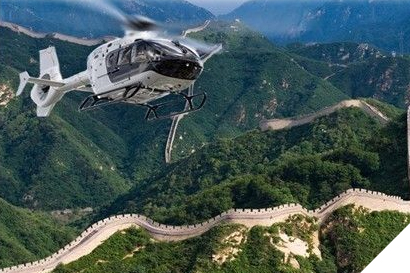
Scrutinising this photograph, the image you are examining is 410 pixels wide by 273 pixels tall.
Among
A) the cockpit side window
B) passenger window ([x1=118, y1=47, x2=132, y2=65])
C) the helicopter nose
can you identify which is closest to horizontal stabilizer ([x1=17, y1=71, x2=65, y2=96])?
passenger window ([x1=118, y1=47, x2=132, y2=65])

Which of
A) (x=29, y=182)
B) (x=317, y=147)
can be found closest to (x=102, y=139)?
(x=29, y=182)

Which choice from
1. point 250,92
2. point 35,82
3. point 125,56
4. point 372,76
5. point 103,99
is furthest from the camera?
point 372,76

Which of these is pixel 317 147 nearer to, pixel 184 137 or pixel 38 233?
pixel 38 233

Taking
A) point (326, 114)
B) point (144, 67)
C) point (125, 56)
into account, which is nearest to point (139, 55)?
point (144, 67)

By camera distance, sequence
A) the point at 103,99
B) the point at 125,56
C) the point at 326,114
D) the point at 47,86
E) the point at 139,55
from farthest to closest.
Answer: the point at 326,114
the point at 47,86
the point at 103,99
the point at 125,56
the point at 139,55

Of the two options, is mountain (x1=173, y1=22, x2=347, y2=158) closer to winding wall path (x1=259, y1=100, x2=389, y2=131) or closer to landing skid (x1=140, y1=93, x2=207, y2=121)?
winding wall path (x1=259, y1=100, x2=389, y2=131)

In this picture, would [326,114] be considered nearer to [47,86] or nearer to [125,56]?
[47,86]

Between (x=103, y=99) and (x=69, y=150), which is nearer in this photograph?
(x=103, y=99)
